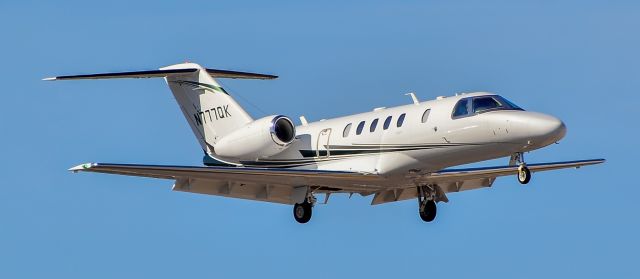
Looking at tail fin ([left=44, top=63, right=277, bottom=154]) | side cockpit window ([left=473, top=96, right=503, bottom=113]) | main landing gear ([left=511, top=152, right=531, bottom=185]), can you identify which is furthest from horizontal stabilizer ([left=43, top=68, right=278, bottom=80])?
main landing gear ([left=511, top=152, right=531, bottom=185])

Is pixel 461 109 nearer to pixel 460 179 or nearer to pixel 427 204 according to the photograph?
pixel 460 179

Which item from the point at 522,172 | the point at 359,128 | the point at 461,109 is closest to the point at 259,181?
the point at 359,128

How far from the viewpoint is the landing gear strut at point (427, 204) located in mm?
29609

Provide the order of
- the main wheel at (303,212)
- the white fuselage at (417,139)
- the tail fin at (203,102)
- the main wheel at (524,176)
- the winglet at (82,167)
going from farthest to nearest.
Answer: the tail fin at (203,102), the main wheel at (303,212), the white fuselage at (417,139), the main wheel at (524,176), the winglet at (82,167)

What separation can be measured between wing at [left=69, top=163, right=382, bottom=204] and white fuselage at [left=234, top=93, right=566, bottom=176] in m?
0.40

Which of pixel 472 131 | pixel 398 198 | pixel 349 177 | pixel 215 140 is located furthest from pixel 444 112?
pixel 215 140

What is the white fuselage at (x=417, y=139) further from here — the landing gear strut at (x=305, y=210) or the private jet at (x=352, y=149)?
the landing gear strut at (x=305, y=210)

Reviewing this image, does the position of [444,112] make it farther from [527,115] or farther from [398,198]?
[398,198]

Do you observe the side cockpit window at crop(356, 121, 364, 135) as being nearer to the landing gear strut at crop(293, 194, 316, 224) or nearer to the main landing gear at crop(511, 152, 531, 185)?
the landing gear strut at crop(293, 194, 316, 224)

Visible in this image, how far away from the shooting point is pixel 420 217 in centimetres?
2977

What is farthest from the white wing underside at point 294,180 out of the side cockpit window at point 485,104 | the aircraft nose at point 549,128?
the aircraft nose at point 549,128

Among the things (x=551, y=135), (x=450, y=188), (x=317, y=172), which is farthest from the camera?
(x=450, y=188)

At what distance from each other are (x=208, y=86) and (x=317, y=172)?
4826 millimetres

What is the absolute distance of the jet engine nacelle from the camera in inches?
1148
